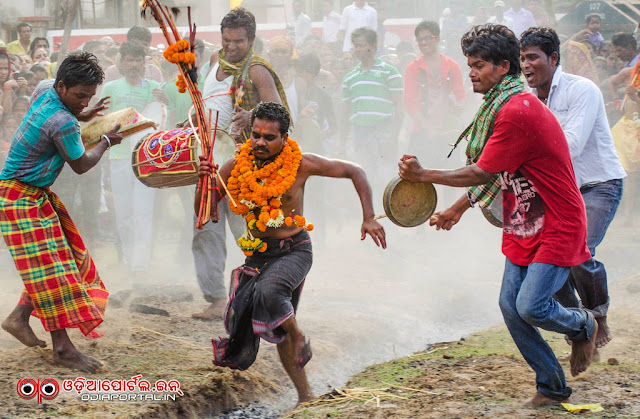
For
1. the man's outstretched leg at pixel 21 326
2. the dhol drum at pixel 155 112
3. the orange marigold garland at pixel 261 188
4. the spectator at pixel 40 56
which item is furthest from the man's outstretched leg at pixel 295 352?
the spectator at pixel 40 56

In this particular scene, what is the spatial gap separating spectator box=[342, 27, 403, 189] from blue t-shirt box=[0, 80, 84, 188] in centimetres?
638

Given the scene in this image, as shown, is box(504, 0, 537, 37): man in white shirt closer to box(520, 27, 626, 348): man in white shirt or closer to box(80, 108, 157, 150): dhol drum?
box(520, 27, 626, 348): man in white shirt

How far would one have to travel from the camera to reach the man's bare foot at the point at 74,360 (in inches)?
203

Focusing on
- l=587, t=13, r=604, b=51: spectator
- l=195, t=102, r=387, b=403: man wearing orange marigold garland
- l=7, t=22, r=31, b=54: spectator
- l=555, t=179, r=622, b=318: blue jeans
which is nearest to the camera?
l=195, t=102, r=387, b=403: man wearing orange marigold garland

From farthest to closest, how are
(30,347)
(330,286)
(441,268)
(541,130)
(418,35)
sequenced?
(418,35) → (441,268) → (330,286) → (30,347) → (541,130)

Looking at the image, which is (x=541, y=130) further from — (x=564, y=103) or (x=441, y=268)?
(x=441, y=268)

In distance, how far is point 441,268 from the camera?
9492 mm

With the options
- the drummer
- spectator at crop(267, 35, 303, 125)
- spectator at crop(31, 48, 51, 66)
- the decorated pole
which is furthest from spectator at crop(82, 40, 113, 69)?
the decorated pole

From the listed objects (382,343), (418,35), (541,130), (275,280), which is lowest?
(382,343)

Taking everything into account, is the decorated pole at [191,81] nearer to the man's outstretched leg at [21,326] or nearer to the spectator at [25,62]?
the man's outstretched leg at [21,326]

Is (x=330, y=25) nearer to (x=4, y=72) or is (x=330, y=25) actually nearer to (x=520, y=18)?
(x=520, y=18)

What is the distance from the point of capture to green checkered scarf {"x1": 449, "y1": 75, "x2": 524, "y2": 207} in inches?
169

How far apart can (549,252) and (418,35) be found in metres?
7.19

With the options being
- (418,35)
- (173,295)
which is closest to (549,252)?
(173,295)
